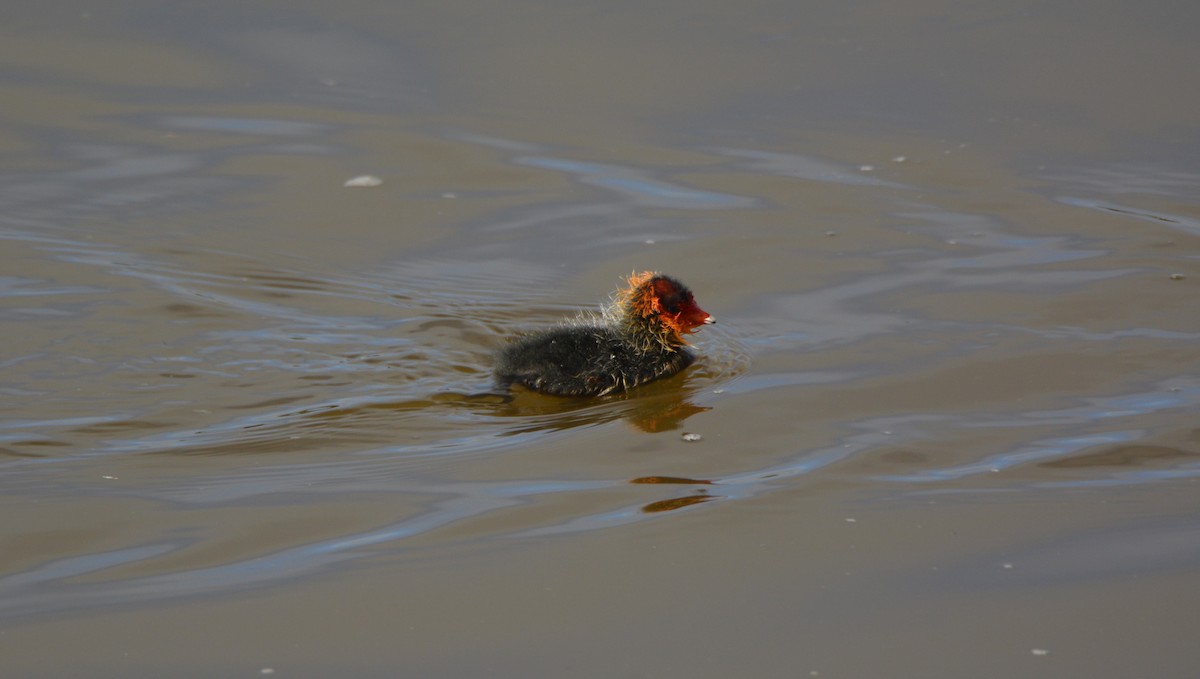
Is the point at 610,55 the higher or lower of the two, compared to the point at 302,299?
higher

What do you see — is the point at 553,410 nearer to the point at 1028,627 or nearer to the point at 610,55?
the point at 1028,627

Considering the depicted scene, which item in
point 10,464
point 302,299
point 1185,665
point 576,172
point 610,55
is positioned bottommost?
point 1185,665

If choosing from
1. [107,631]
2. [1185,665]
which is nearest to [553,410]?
[107,631]

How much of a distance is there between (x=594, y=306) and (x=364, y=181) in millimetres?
2348

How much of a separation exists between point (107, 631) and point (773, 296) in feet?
13.8

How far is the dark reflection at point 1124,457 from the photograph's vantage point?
5.06 meters

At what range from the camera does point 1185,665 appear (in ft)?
12.4

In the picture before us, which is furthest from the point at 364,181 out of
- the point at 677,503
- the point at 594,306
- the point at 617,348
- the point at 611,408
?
the point at 677,503

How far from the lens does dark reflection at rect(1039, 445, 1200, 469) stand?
5.06 metres

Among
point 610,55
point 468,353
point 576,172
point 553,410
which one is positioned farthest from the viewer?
point 610,55

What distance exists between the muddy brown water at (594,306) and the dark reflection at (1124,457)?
0.11ft

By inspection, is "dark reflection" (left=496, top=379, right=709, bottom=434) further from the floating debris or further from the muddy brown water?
the floating debris

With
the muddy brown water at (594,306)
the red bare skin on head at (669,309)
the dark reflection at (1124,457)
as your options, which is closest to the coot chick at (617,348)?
the red bare skin on head at (669,309)

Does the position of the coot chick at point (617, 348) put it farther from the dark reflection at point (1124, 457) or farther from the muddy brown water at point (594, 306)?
the dark reflection at point (1124, 457)
